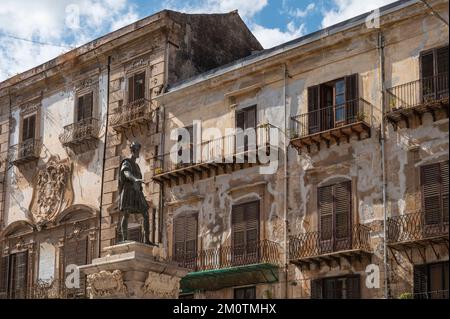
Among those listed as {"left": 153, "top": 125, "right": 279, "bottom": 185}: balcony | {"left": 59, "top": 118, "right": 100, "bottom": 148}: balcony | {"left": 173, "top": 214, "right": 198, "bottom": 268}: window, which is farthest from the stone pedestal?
{"left": 59, "top": 118, "right": 100, "bottom": 148}: balcony

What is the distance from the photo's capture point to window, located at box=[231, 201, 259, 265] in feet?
104

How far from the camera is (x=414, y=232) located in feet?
90.7

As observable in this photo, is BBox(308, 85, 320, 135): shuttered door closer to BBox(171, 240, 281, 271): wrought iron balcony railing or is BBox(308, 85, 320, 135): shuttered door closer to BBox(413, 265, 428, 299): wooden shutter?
BBox(171, 240, 281, 271): wrought iron balcony railing

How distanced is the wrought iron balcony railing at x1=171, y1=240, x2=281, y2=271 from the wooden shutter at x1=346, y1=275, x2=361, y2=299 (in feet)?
9.30

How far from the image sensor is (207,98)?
114 feet

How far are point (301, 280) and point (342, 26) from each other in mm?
8032

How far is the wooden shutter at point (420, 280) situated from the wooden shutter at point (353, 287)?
73.1 inches

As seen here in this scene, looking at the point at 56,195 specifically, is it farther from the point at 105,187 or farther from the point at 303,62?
A: the point at 303,62

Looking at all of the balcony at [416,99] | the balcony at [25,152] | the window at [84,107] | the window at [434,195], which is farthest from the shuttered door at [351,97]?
the balcony at [25,152]

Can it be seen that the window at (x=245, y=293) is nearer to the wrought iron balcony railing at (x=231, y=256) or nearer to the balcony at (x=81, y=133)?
the wrought iron balcony railing at (x=231, y=256)

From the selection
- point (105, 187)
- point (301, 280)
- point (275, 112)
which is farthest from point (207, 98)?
point (301, 280)

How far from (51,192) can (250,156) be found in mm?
10776

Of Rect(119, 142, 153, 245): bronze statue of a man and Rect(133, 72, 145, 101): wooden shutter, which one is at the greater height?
Rect(133, 72, 145, 101): wooden shutter

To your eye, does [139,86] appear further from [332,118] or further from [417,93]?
[417,93]
